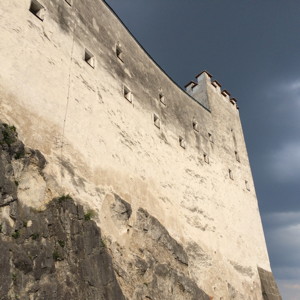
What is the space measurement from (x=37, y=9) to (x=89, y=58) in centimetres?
228

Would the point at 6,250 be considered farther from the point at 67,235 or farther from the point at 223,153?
the point at 223,153

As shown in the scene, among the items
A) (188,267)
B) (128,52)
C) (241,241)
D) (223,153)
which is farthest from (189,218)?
(128,52)

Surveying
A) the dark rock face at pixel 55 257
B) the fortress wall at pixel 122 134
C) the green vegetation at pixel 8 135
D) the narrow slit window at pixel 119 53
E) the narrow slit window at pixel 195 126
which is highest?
the narrow slit window at pixel 119 53

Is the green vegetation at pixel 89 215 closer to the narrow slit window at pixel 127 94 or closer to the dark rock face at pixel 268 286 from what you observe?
the narrow slit window at pixel 127 94

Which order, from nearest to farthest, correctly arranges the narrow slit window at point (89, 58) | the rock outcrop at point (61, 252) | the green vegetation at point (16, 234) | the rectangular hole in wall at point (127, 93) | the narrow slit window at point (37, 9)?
the rock outcrop at point (61, 252) → the green vegetation at point (16, 234) → the narrow slit window at point (37, 9) → the narrow slit window at point (89, 58) → the rectangular hole in wall at point (127, 93)

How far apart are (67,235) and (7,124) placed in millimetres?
2793

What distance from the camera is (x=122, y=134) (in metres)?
12.4

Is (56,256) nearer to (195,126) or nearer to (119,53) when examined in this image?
(119,53)

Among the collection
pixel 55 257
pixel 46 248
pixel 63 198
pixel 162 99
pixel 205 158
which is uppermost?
pixel 162 99

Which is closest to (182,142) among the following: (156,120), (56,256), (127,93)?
(156,120)

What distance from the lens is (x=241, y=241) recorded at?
55.1 feet

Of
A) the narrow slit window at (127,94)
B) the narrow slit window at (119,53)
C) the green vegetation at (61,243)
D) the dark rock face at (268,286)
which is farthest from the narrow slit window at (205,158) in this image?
the green vegetation at (61,243)

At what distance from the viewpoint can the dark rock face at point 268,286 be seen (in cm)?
1664

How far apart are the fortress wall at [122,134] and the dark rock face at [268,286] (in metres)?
0.47
